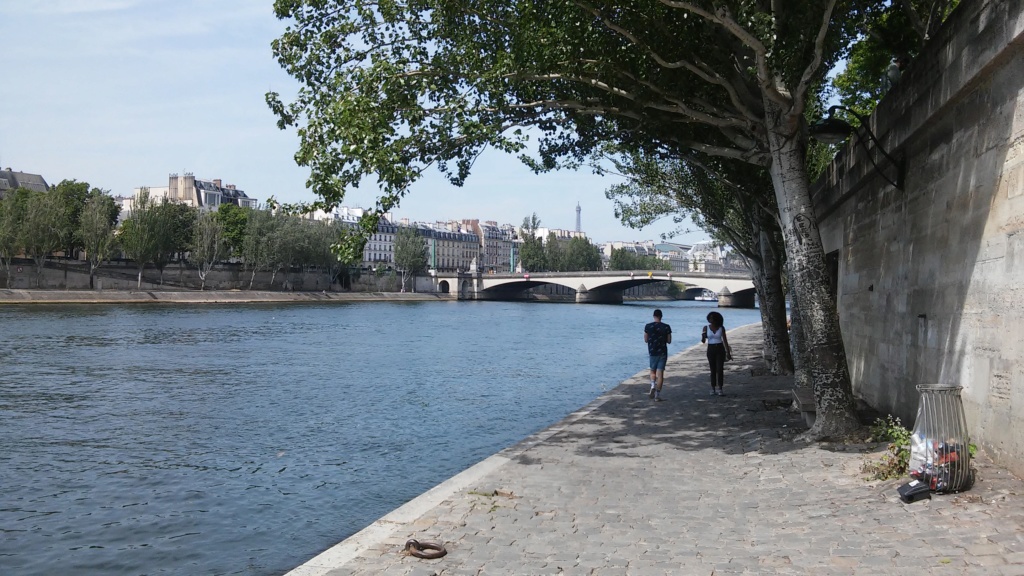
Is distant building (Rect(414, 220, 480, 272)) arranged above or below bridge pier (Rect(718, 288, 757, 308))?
above

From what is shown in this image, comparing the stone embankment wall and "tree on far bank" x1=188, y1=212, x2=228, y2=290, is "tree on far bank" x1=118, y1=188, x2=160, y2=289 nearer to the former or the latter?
"tree on far bank" x1=188, y1=212, x2=228, y2=290

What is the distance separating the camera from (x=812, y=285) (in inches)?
404

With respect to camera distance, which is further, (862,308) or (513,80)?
(862,308)

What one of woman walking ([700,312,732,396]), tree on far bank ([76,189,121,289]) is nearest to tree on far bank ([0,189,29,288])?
tree on far bank ([76,189,121,289])

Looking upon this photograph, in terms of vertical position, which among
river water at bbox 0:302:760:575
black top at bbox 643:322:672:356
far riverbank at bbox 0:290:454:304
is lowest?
river water at bbox 0:302:760:575

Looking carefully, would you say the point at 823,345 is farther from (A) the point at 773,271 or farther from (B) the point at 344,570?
(A) the point at 773,271

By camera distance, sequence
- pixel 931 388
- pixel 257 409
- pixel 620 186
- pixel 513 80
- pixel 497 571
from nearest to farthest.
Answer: pixel 497 571 < pixel 931 388 < pixel 513 80 < pixel 257 409 < pixel 620 186

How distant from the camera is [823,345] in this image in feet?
33.3

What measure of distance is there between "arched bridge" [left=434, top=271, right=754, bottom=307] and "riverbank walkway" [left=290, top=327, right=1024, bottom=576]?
288ft

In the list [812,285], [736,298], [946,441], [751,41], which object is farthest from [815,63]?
[736,298]

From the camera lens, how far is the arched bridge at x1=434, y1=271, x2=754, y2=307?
328 feet

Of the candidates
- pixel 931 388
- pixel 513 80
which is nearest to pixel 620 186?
pixel 513 80

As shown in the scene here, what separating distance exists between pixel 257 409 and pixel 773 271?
38.2 ft

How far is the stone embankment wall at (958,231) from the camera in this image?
7.22m
